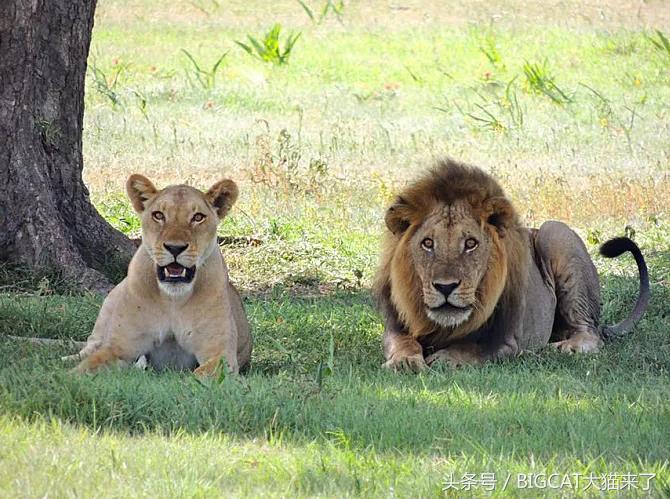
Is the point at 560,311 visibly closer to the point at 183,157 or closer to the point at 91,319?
the point at 91,319

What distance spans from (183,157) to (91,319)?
18.3 ft

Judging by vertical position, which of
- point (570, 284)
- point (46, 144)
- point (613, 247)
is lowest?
point (570, 284)

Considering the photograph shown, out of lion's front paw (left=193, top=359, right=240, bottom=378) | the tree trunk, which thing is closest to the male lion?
lion's front paw (left=193, top=359, right=240, bottom=378)

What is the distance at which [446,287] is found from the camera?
5711 millimetres

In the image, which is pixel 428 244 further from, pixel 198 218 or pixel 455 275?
pixel 198 218

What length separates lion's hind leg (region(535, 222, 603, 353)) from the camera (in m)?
6.87

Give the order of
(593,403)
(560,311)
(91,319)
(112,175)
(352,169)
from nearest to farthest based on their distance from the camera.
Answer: (593,403)
(91,319)
(560,311)
(112,175)
(352,169)

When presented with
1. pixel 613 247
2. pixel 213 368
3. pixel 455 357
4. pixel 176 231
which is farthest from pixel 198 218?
pixel 613 247

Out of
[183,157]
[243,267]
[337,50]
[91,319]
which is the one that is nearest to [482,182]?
[91,319]

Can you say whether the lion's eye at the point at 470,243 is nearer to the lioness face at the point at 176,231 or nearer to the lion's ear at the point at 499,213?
the lion's ear at the point at 499,213

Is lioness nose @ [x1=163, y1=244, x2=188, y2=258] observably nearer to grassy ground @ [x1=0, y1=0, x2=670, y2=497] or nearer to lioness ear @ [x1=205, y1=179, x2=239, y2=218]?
lioness ear @ [x1=205, y1=179, x2=239, y2=218]

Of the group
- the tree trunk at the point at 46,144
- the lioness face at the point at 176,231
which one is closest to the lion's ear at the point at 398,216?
the lioness face at the point at 176,231

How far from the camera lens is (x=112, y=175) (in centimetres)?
1102

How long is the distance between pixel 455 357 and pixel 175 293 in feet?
4.87
